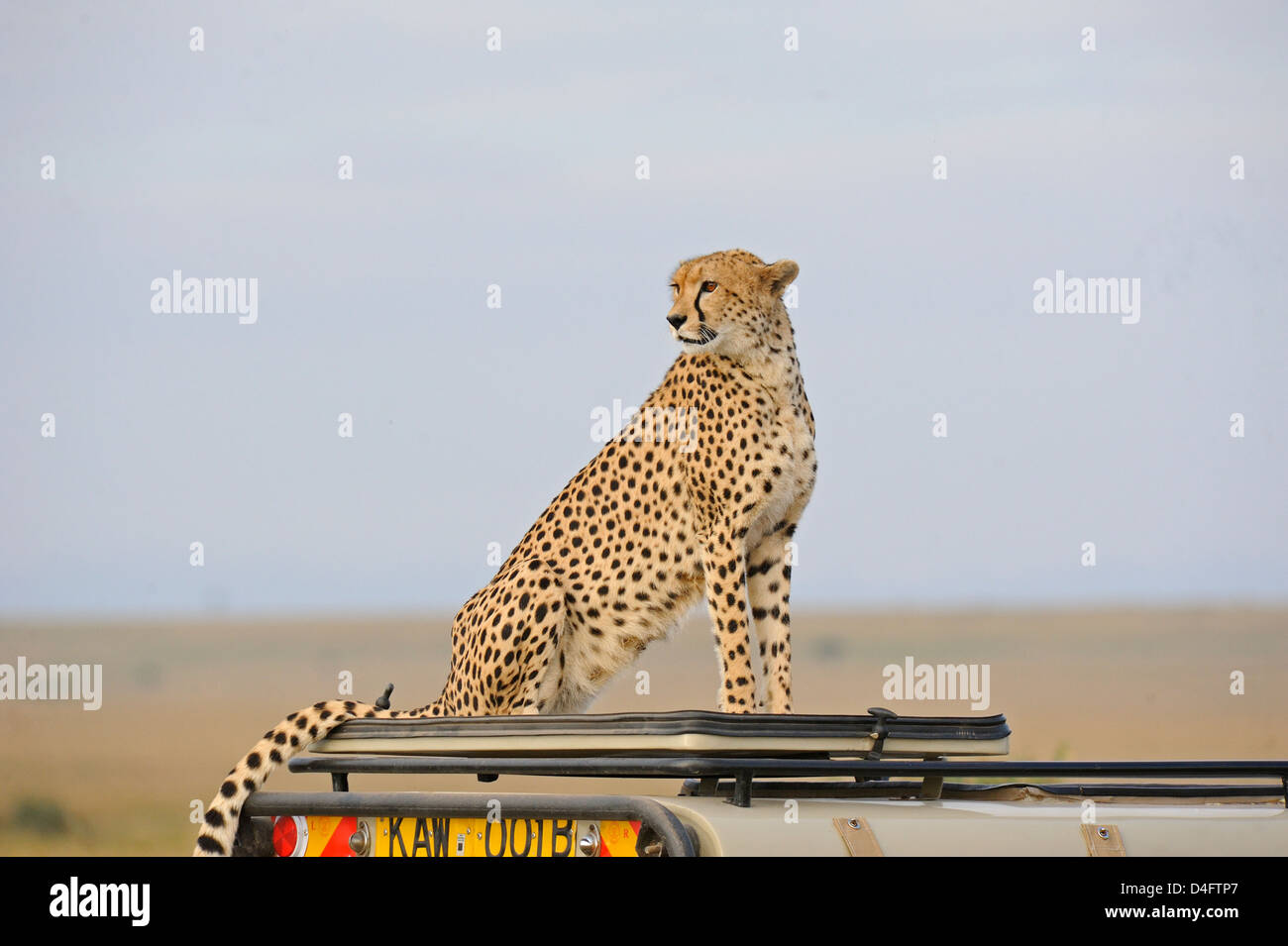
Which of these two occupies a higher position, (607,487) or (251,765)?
(607,487)

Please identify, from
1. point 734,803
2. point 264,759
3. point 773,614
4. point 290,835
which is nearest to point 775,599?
point 773,614

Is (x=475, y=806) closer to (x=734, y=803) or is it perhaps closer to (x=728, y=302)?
(x=734, y=803)

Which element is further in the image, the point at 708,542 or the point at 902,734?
the point at 708,542

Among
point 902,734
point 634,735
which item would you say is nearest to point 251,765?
point 634,735

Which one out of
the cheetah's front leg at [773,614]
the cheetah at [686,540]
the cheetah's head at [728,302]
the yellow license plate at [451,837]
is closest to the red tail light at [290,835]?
the yellow license plate at [451,837]

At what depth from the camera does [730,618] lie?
5.72m

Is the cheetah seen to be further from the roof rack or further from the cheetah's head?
the roof rack

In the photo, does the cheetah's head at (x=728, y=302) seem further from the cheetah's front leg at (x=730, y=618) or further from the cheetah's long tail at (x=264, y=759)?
the cheetah's long tail at (x=264, y=759)

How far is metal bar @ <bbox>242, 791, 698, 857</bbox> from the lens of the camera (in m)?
3.13
